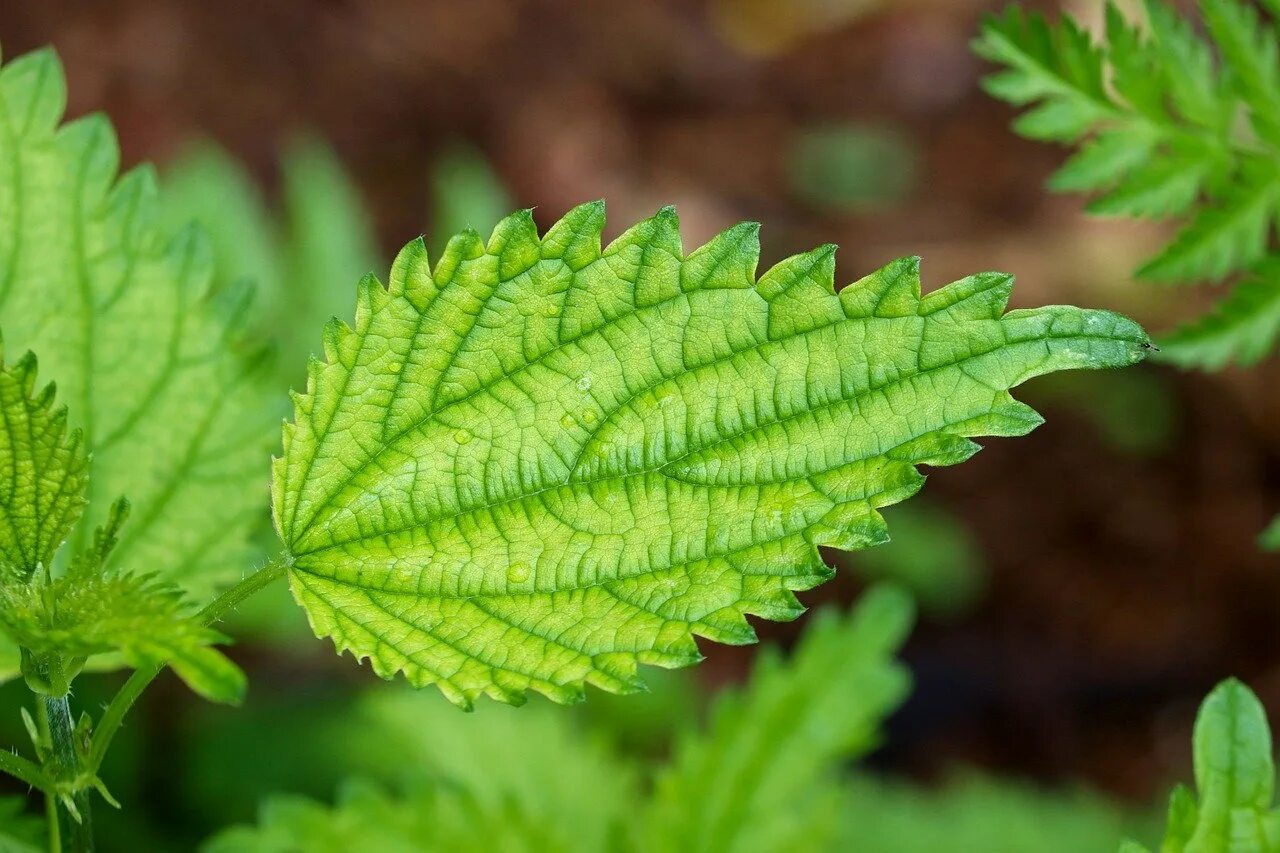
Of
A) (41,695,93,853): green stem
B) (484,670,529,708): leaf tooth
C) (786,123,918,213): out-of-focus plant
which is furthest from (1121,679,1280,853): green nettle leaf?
(786,123,918,213): out-of-focus plant

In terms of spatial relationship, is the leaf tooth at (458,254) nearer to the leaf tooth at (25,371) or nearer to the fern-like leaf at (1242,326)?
the leaf tooth at (25,371)

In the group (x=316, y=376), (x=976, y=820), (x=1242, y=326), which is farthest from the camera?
(x=976, y=820)

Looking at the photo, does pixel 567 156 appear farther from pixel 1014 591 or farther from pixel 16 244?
pixel 16 244

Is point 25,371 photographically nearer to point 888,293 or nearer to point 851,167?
point 888,293

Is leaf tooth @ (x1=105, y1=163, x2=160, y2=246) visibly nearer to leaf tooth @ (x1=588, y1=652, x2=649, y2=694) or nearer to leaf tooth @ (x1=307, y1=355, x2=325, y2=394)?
leaf tooth @ (x1=307, y1=355, x2=325, y2=394)

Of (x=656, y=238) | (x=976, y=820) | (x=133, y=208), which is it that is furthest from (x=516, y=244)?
(x=976, y=820)

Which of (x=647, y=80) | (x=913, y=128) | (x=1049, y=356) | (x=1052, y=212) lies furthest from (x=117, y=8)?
(x=1049, y=356)

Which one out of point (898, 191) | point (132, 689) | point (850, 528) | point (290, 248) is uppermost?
point (898, 191)
